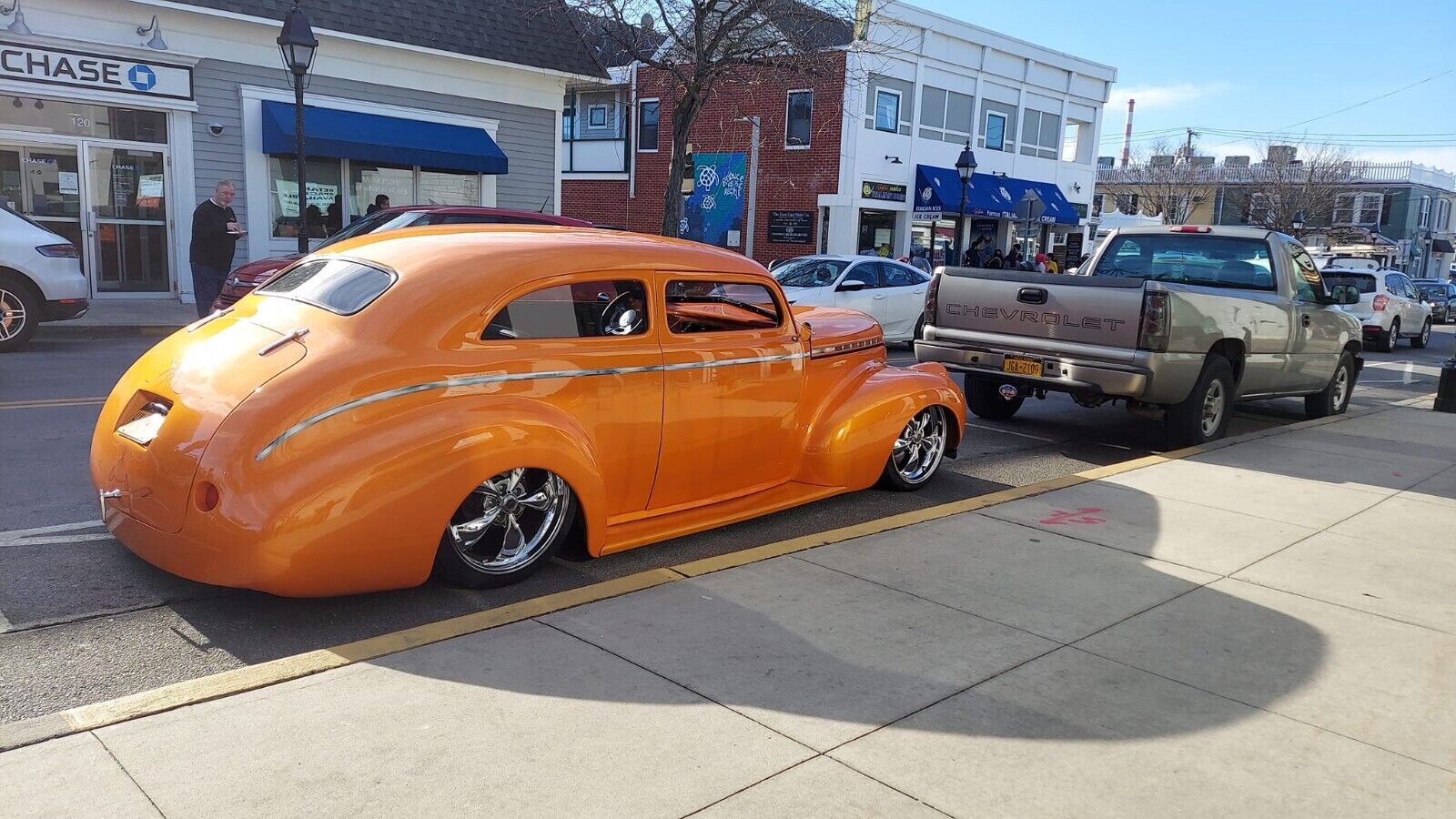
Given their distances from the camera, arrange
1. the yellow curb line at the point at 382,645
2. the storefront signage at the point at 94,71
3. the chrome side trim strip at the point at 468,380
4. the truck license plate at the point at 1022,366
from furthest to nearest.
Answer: the storefront signage at the point at 94,71 → the truck license plate at the point at 1022,366 → the chrome side trim strip at the point at 468,380 → the yellow curb line at the point at 382,645

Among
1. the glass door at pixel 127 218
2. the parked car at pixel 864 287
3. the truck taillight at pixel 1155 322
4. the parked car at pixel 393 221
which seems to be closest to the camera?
the truck taillight at pixel 1155 322

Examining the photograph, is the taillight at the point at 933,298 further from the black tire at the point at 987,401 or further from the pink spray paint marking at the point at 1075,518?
the pink spray paint marking at the point at 1075,518

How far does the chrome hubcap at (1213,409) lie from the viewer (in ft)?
29.7

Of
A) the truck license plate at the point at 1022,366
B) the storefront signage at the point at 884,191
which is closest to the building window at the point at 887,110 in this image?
the storefront signage at the point at 884,191

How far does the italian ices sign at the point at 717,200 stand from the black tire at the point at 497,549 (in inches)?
1056

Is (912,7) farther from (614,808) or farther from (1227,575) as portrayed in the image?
(614,808)

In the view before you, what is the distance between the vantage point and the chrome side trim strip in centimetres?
400

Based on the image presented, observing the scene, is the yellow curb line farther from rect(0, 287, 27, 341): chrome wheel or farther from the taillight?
rect(0, 287, 27, 341): chrome wheel

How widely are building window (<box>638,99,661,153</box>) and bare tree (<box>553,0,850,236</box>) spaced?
13.6 m

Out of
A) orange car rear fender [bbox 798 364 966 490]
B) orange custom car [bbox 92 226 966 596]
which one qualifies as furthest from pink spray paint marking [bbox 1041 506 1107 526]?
orange custom car [bbox 92 226 966 596]

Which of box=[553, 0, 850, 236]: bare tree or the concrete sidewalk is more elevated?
box=[553, 0, 850, 236]: bare tree

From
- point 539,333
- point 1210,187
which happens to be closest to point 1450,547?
point 539,333

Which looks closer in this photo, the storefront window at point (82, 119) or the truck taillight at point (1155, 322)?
the truck taillight at point (1155, 322)

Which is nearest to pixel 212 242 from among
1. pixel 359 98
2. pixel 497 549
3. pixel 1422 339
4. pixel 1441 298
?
pixel 359 98
